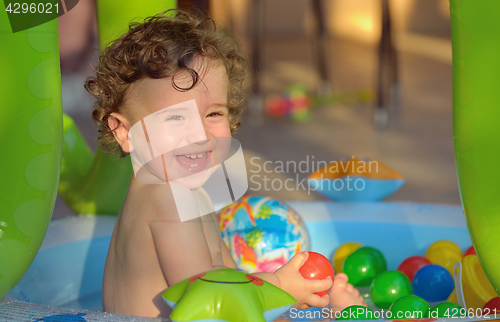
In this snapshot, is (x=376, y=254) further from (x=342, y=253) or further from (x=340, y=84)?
(x=340, y=84)

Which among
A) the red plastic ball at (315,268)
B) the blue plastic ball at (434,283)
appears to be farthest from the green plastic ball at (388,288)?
the red plastic ball at (315,268)

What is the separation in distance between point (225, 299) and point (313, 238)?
75 centimetres

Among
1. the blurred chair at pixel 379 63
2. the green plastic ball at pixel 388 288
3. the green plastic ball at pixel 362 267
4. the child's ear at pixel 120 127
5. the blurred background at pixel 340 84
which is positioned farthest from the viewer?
the blurred chair at pixel 379 63

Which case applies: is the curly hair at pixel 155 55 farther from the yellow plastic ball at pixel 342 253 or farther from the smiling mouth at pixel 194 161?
the yellow plastic ball at pixel 342 253

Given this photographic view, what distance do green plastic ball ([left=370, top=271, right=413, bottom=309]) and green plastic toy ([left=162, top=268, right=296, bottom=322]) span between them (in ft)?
1.53

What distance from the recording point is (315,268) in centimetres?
83

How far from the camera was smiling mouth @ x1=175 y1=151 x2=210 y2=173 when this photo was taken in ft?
2.67

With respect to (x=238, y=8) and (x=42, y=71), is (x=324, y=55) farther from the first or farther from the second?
(x=42, y=71)

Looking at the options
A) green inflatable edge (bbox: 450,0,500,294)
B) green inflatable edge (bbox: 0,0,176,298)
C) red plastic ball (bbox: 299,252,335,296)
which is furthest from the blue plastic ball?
green inflatable edge (bbox: 0,0,176,298)

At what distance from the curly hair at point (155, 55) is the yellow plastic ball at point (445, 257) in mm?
587

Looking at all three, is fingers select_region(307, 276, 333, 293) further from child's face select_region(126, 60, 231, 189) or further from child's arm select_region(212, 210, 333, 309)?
child's face select_region(126, 60, 231, 189)

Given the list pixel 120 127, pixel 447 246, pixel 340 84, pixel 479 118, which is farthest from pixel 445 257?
pixel 340 84

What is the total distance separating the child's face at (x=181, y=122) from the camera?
2.60ft

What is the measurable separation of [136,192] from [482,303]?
59 cm
